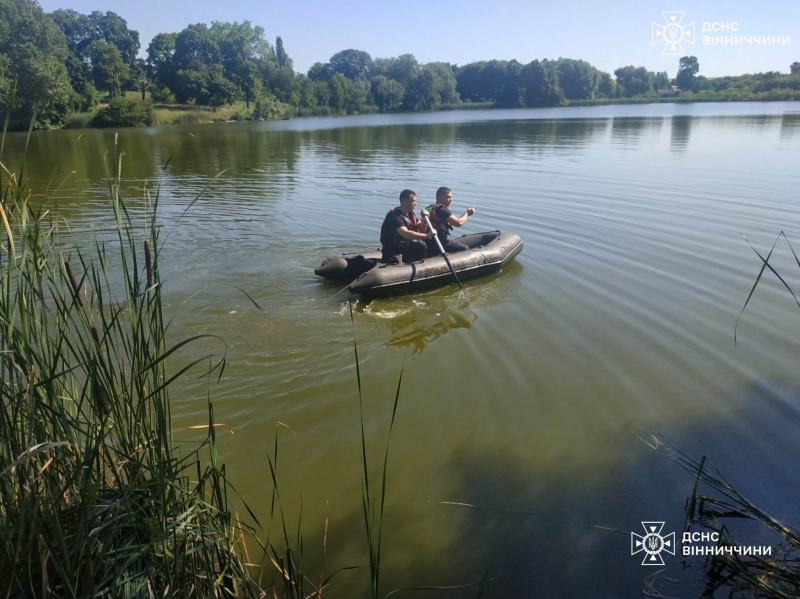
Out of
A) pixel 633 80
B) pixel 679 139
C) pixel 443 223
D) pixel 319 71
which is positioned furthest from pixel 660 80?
pixel 443 223

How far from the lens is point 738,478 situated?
3625 mm

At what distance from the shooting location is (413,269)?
725cm

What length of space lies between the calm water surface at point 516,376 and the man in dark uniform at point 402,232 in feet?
2.85

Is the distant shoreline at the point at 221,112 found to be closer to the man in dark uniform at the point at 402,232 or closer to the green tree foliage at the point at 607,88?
the green tree foliage at the point at 607,88

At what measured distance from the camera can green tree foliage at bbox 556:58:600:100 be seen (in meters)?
84.6

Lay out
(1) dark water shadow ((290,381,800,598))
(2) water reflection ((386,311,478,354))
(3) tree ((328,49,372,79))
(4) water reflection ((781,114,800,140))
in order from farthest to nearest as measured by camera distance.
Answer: (3) tree ((328,49,372,79)) < (4) water reflection ((781,114,800,140)) < (2) water reflection ((386,311,478,354)) < (1) dark water shadow ((290,381,800,598))

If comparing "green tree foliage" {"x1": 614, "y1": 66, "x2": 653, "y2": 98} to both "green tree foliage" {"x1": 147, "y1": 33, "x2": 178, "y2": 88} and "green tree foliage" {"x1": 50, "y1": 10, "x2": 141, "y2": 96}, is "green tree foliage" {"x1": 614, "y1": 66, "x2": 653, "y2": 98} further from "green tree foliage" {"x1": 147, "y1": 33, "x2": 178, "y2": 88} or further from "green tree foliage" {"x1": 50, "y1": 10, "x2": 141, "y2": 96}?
"green tree foliage" {"x1": 50, "y1": 10, "x2": 141, "y2": 96}

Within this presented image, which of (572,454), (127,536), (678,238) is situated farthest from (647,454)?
(678,238)

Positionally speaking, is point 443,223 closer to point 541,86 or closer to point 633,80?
point 541,86

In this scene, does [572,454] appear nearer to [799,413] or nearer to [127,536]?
[799,413]

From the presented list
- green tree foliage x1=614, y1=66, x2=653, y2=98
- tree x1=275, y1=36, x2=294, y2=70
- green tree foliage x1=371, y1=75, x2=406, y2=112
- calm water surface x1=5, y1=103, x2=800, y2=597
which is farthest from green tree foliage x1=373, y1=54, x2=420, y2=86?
calm water surface x1=5, y1=103, x2=800, y2=597

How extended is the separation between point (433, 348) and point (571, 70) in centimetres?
9047

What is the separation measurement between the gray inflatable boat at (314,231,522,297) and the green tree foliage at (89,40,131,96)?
6102 cm

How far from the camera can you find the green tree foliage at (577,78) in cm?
8462
